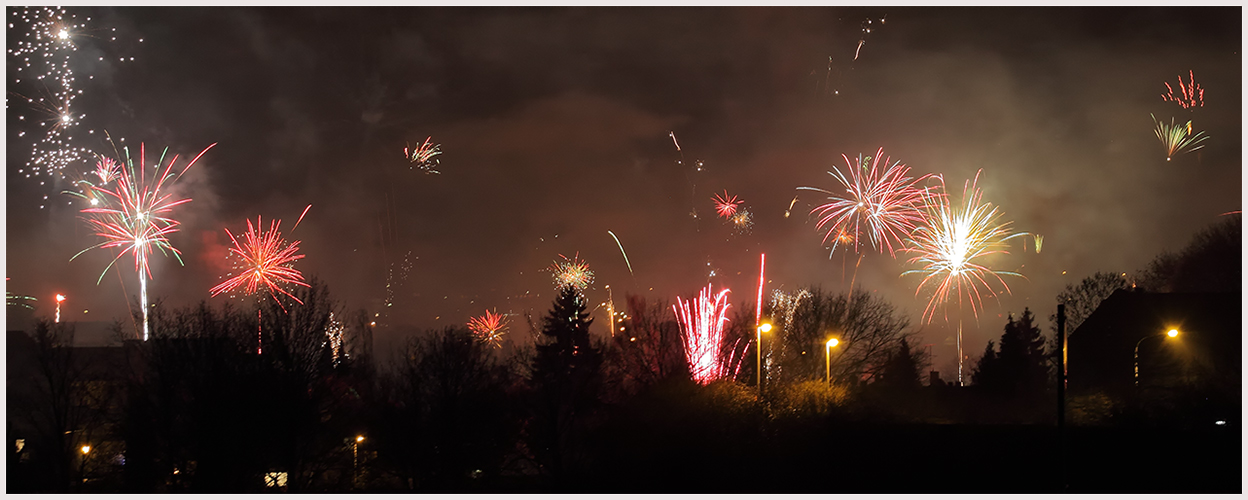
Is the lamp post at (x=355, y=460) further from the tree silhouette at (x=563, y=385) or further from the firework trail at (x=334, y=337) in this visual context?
the tree silhouette at (x=563, y=385)

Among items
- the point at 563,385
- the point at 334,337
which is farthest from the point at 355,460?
the point at 563,385

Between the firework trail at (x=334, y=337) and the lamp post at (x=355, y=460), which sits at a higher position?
the firework trail at (x=334, y=337)

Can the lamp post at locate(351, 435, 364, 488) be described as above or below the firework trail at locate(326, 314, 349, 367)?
below

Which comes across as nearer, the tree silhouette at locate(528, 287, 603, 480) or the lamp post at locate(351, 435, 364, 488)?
the lamp post at locate(351, 435, 364, 488)

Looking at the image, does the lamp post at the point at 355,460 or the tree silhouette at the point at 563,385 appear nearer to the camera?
the lamp post at the point at 355,460

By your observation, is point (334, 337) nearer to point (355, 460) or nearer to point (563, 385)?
point (355, 460)

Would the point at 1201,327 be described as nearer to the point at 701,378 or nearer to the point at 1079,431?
the point at 1079,431

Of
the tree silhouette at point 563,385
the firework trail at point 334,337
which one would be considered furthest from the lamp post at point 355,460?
the tree silhouette at point 563,385

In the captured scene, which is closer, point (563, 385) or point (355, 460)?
point (355, 460)

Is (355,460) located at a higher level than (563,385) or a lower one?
lower

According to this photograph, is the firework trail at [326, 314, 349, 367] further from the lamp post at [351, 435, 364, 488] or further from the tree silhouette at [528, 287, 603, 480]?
the tree silhouette at [528, 287, 603, 480]

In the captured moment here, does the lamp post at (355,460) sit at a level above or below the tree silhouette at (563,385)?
below

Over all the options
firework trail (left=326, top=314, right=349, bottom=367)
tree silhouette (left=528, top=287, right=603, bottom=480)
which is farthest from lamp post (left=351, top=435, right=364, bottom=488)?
tree silhouette (left=528, top=287, right=603, bottom=480)
